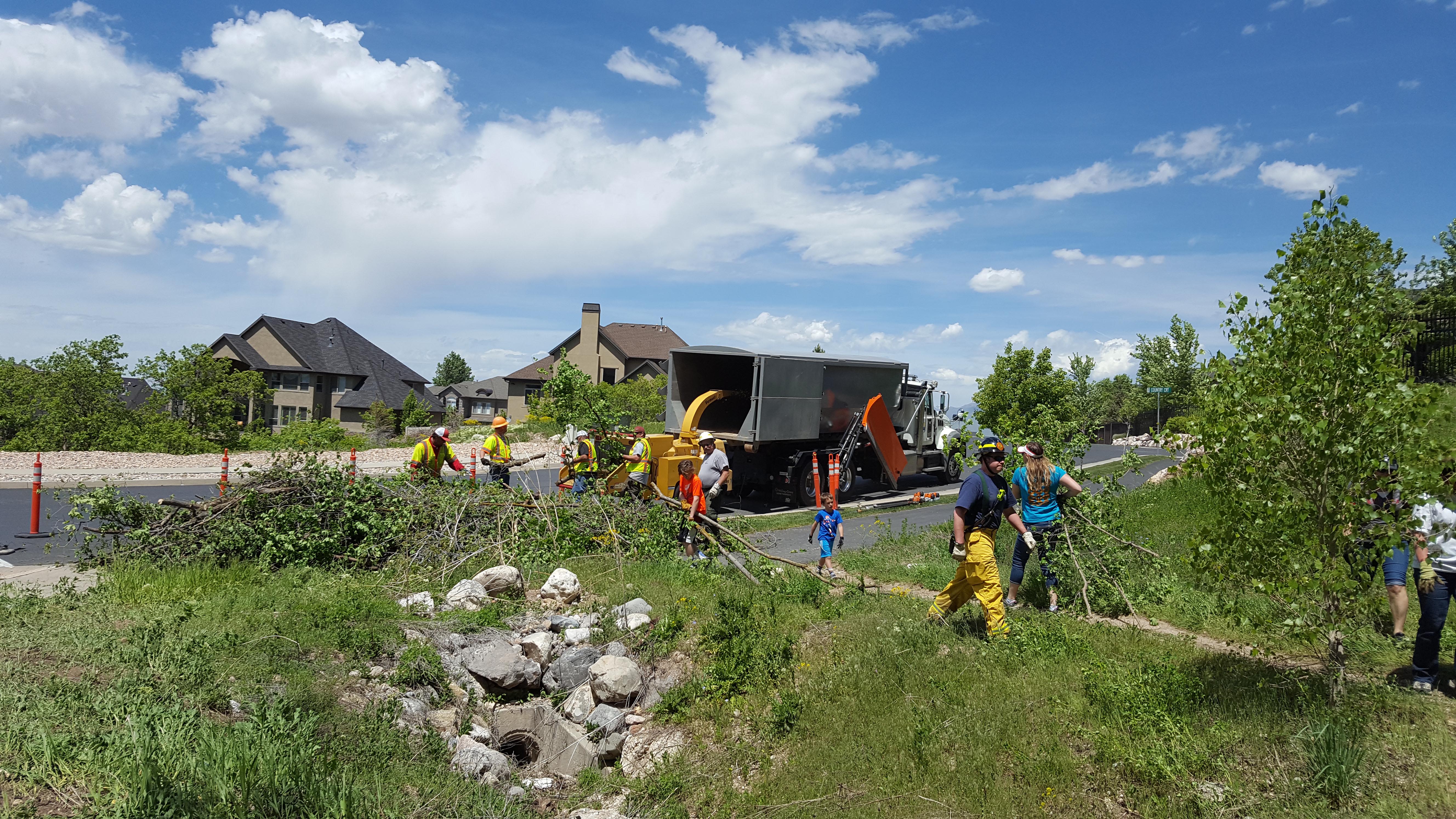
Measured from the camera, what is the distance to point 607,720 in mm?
6953

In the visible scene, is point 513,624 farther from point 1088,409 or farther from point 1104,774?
point 1088,409

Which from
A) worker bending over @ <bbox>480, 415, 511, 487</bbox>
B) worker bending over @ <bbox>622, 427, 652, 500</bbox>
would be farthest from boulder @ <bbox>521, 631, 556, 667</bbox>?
worker bending over @ <bbox>622, 427, 652, 500</bbox>

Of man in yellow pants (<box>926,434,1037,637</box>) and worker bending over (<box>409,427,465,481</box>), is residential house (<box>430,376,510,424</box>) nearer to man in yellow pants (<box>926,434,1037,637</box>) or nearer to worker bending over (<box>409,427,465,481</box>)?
worker bending over (<box>409,427,465,481</box>)

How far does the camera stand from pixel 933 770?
532cm

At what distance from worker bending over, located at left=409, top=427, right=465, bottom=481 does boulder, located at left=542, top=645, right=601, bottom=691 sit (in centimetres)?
392

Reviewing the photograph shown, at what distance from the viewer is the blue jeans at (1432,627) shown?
5.33 metres

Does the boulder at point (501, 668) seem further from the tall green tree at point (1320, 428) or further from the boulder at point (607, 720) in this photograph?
the tall green tree at point (1320, 428)

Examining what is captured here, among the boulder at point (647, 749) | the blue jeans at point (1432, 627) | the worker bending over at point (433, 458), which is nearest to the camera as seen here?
the blue jeans at point (1432, 627)

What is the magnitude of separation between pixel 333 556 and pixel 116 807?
19.9ft

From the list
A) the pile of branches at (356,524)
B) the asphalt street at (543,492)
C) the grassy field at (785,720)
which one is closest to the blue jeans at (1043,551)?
the grassy field at (785,720)

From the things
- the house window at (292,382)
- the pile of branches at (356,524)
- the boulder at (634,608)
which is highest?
the house window at (292,382)

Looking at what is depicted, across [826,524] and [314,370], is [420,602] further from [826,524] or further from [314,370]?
[314,370]

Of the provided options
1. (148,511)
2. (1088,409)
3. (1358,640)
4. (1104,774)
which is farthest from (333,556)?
(1088,409)

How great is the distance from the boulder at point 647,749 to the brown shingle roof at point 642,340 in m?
45.4
